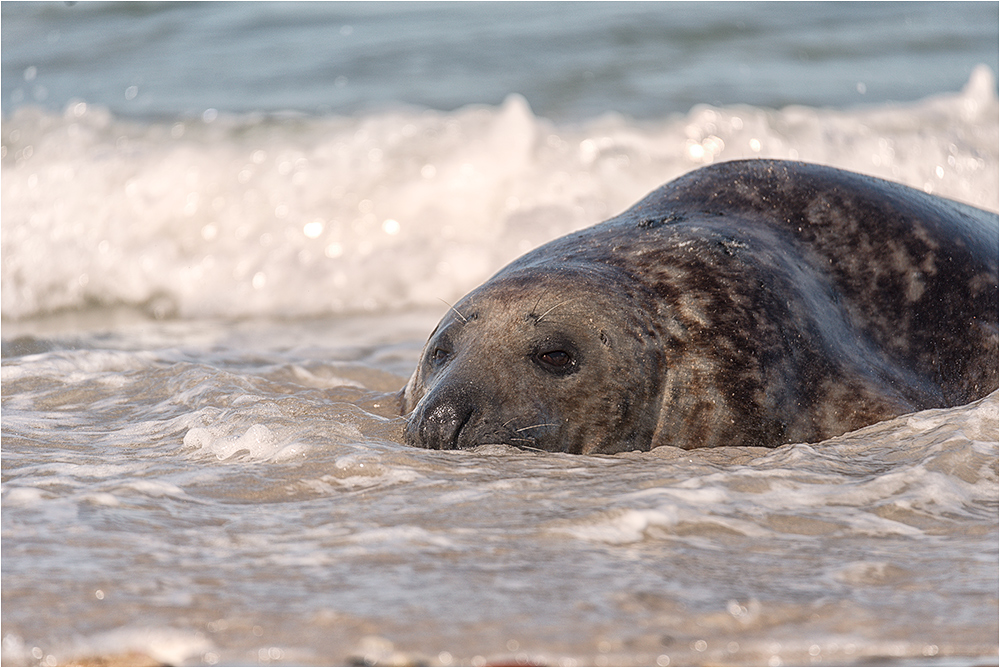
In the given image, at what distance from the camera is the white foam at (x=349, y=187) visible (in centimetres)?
798

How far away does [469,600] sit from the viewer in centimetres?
233

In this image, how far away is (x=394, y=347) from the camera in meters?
6.26

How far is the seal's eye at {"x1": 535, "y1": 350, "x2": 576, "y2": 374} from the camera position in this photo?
12.4ft

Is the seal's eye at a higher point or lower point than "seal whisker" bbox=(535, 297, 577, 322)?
lower

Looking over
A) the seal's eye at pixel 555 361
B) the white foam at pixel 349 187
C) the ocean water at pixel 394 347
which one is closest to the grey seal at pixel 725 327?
the seal's eye at pixel 555 361

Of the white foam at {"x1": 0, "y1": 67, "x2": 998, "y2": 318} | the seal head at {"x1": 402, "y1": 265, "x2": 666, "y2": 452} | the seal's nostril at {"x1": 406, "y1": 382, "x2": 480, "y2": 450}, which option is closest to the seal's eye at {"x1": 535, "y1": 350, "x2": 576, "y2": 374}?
the seal head at {"x1": 402, "y1": 265, "x2": 666, "y2": 452}

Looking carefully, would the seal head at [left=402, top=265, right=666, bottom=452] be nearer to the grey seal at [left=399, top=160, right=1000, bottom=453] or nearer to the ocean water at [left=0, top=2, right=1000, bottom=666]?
the grey seal at [left=399, top=160, right=1000, bottom=453]

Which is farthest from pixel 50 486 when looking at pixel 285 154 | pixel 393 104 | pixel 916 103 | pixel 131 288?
pixel 916 103

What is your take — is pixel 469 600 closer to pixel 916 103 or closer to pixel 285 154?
pixel 285 154

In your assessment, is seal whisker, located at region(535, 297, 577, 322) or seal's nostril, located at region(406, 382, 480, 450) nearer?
seal's nostril, located at region(406, 382, 480, 450)

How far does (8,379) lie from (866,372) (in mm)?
3537

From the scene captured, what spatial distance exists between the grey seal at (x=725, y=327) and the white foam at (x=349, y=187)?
3.53m

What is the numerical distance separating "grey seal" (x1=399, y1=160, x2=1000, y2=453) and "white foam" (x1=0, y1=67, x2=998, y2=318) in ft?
11.6

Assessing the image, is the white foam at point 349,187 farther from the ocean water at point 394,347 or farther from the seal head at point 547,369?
the seal head at point 547,369
